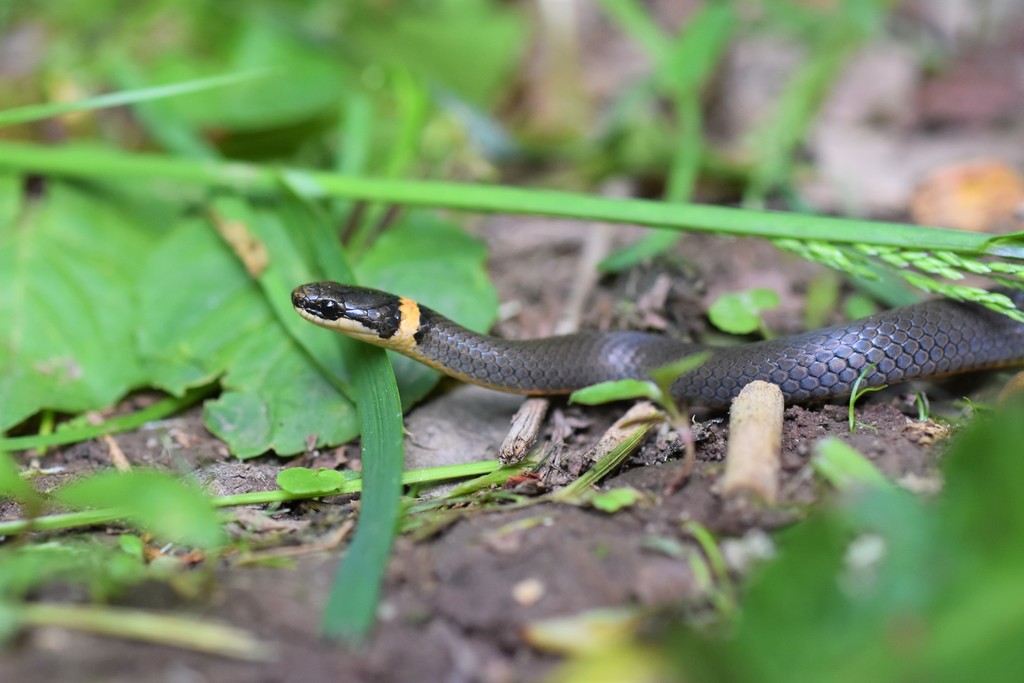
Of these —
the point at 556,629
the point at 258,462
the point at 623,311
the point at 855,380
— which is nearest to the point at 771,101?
the point at 623,311

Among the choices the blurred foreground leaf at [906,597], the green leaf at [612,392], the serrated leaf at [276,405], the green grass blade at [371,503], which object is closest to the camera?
the blurred foreground leaf at [906,597]

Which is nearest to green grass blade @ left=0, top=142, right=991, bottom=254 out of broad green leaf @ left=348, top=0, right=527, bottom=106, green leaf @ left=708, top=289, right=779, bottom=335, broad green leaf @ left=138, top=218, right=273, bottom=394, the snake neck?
broad green leaf @ left=138, top=218, right=273, bottom=394

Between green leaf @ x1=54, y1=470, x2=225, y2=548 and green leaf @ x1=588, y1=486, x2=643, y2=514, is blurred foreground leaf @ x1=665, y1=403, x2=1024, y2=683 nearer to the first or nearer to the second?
green leaf @ x1=588, y1=486, x2=643, y2=514

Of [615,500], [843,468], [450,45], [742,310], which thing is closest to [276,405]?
[615,500]

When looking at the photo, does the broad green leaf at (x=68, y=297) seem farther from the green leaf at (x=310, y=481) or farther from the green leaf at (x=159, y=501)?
the green leaf at (x=159, y=501)

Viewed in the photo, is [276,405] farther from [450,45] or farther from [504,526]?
[450,45]

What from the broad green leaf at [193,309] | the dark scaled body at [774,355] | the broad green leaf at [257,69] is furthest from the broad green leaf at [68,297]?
the dark scaled body at [774,355]
